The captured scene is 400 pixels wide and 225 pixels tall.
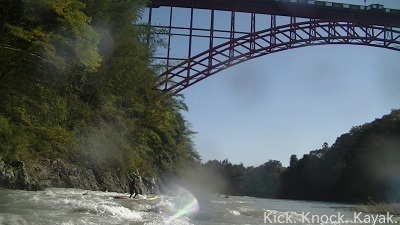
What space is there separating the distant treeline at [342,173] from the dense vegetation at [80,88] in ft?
61.9

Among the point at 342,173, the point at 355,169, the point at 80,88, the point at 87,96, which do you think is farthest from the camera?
the point at 342,173

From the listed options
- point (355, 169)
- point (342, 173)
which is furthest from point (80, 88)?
point (342, 173)

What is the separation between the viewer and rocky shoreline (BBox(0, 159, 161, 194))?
12.8m

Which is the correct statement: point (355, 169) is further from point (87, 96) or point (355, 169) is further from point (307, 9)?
point (87, 96)

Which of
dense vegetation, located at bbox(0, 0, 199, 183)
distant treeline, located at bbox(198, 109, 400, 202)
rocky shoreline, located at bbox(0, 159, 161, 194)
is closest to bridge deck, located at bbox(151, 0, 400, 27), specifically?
dense vegetation, located at bbox(0, 0, 199, 183)

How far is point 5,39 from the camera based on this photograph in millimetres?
12406

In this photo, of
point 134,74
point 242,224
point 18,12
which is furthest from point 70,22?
point 134,74

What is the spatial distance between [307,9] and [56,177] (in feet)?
65.4

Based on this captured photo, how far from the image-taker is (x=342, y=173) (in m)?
59.1

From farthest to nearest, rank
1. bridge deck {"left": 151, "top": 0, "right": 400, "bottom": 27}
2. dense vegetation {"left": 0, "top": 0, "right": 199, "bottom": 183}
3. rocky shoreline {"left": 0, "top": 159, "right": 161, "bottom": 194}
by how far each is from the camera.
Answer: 1. bridge deck {"left": 151, "top": 0, "right": 400, "bottom": 27}
2. rocky shoreline {"left": 0, "top": 159, "right": 161, "bottom": 194}
3. dense vegetation {"left": 0, "top": 0, "right": 199, "bottom": 183}

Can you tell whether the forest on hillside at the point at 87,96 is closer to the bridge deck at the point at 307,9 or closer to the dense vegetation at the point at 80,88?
the dense vegetation at the point at 80,88

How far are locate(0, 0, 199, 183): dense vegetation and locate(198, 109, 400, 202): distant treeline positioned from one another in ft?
61.9

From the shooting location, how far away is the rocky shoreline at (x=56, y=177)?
42.1 ft

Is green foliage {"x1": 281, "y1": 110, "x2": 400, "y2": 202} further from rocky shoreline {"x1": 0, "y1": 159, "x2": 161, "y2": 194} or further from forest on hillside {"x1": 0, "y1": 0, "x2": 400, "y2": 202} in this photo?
rocky shoreline {"x1": 0, "y1": 159, "x2": 161, "y2": 194}
